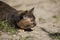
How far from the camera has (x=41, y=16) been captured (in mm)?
8656

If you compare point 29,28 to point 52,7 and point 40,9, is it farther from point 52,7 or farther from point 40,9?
point 52,7

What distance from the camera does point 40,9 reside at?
9.18m

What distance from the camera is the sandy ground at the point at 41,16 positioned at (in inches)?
265

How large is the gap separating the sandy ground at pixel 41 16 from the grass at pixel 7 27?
22 cm

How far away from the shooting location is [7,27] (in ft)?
22.8

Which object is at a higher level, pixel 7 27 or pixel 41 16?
pixel 41 16

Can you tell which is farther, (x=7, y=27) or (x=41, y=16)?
(x=41, y=16)

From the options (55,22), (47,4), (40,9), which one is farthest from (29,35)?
(47,4)

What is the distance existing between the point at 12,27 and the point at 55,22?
177 cm

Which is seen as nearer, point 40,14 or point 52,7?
point 40,14

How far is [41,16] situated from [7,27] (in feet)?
6.63

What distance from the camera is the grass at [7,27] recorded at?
22.4 feet

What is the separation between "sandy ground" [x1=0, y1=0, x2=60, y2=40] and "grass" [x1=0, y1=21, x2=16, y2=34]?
0.73 feet

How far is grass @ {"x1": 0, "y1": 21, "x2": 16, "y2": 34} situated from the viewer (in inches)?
268
